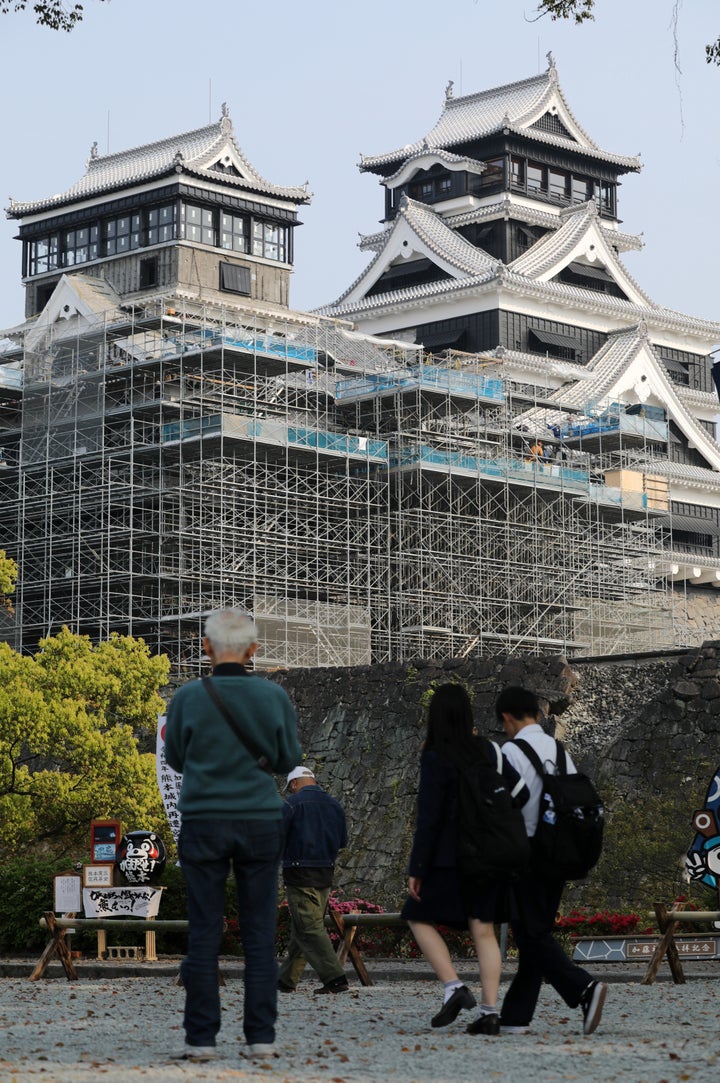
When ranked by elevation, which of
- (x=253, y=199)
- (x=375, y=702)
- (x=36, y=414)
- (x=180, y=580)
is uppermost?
(x=253, y=199)

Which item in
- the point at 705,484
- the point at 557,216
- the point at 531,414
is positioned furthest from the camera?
the point at 557,216

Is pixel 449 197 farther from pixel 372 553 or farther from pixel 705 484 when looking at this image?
pixel 372 553

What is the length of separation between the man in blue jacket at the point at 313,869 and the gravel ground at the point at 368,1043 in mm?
275

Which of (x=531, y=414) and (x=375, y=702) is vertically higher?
(x=531, y=414)

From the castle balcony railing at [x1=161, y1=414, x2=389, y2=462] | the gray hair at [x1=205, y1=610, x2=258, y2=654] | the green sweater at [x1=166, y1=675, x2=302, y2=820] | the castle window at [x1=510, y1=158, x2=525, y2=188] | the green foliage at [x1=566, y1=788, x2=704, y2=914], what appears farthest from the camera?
the castle window at [x1=510, y1=158, x2=525, y2=188]

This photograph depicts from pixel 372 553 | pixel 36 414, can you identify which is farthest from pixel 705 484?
pixel 36 414

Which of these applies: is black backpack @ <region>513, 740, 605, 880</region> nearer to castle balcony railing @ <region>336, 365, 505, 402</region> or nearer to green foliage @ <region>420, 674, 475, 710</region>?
green foliage @ <region>420, 674, 475, 710</region>

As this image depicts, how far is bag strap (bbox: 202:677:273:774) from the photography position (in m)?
7.96

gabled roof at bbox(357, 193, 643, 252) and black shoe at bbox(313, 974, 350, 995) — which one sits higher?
gabled roof at bbox(357, 193, 643, 252)

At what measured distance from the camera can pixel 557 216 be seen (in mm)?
63750

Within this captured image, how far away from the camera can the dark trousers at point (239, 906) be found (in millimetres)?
7840

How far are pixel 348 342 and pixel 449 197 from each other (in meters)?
17.0

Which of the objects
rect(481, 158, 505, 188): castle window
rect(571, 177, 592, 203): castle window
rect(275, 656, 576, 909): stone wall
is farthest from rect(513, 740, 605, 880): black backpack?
rect(571, 177, 592, 203): castle window

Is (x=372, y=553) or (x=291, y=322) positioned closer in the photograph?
(x=372, y=553)
